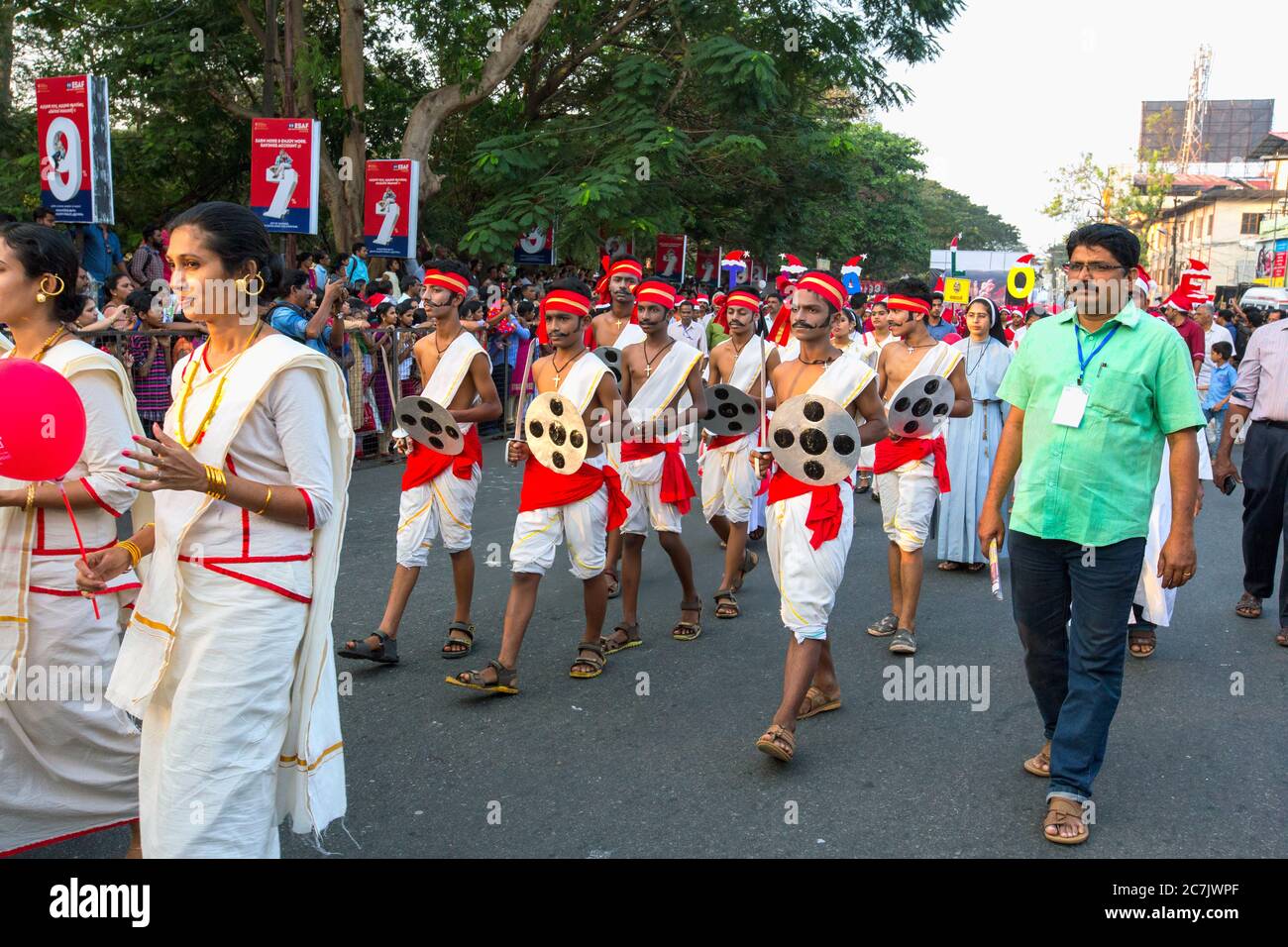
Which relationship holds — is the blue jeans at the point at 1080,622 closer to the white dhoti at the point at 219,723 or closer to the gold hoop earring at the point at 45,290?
the white dhoti at the point at 219,723

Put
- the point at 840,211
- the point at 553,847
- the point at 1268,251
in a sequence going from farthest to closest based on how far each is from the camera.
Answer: the point at 1268,251, the point at 840,211, the point at 553,847

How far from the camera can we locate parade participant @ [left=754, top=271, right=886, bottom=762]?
4.87 metres

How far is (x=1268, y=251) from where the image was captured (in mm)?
58812

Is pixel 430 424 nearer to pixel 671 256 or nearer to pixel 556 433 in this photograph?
pixel 556 433

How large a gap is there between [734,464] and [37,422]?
16.4 ft

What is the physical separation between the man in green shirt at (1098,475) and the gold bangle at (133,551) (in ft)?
9.51

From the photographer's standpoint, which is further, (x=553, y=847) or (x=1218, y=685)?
(x=1218, y=685)

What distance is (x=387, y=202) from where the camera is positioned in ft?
51.4

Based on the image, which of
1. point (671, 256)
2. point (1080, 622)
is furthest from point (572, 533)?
point (671, 256)

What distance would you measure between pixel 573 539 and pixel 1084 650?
2.51 m

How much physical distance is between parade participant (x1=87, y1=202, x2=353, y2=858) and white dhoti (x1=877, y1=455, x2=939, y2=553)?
14.2 feet

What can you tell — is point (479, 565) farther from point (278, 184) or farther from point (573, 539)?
point (278, 184)

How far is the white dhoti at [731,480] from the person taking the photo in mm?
7602

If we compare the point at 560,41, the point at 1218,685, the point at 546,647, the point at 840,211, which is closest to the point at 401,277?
the point at 560,41
